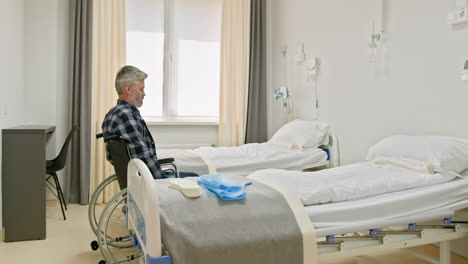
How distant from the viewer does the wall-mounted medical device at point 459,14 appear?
91.8 inches

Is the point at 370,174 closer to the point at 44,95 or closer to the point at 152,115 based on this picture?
the point at 152,115

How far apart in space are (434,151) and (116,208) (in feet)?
6.24

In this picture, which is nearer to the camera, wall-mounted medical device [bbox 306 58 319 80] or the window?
wall-mounted medical device [bbox 306 58 319 80]

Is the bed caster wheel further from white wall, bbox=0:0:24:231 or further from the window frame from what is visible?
the window frame

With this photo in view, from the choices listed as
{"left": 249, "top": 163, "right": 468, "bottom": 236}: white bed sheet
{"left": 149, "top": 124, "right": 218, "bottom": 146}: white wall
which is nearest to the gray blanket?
{"left": 249, "top": 163, "right": 468, "bottom": 236}: white bed sheet

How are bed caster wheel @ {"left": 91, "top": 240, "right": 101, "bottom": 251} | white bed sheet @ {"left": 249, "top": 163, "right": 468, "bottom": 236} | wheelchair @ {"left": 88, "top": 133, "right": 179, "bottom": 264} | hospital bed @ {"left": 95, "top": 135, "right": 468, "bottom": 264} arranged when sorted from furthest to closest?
bed caster wheel @ {"left": 91, "top": 240, "right": 101, "bottom": 251} < wheelchair @ {"left": 88, "top": 133, "right": 179, "bottom": 264} < white bed sheet @ {"left": 249, "top": 163, "right": 468, "bottom": 236} < hospital bed @ {"left": 95, "top": 135, "right": 468, "bottom": 264}

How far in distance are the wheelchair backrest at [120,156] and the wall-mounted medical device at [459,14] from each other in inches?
81.8

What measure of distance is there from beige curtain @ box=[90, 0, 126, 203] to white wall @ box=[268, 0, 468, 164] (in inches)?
73.0

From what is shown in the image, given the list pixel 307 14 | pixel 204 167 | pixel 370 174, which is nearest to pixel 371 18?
pixel 307 14

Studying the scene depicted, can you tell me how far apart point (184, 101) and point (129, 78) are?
2.09 metres

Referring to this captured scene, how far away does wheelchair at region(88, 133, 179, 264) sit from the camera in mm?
2319

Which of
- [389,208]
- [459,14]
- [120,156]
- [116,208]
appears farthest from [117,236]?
[459,14]

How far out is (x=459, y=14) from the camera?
238 cm

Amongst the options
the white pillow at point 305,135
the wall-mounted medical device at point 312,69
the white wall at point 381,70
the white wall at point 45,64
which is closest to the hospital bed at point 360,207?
the white wall at point 381,70
